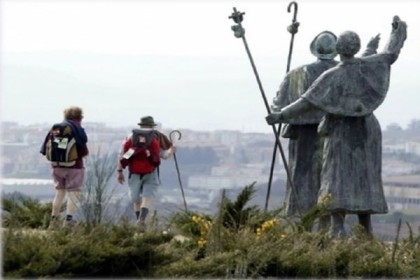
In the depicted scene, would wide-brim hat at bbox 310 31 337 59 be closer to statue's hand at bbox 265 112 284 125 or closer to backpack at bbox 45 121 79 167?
statue's hand at bbox 265 112 284 125

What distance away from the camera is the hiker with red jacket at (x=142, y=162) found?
19156mm

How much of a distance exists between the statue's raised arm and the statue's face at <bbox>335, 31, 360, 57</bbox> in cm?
39

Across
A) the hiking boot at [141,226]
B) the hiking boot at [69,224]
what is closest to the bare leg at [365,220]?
the hiking boot at [141,226]

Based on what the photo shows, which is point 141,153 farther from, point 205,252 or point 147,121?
point 205,252

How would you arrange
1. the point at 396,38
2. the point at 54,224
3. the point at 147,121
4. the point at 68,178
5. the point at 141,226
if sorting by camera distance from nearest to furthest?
the point at 141,226 < the point at 54,224 < the point at 68,178 < the point at 396,38 < the point at 147,121

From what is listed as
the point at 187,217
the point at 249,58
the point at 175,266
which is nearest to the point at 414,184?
the point at 249,58

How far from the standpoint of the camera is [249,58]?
64.0 feet

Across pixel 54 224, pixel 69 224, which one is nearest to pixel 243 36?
pixel 54 224

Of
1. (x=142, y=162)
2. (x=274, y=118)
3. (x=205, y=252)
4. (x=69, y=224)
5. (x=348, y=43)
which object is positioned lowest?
(x=205, y=252)

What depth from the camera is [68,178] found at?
18156 mm

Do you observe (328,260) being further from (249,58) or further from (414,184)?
(414,184)

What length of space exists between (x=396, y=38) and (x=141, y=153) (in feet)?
10.2

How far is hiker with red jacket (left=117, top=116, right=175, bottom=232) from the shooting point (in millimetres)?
19156

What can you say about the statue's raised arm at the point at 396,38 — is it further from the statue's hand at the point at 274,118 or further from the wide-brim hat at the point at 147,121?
the wide-brim hat at the point at 147,121
